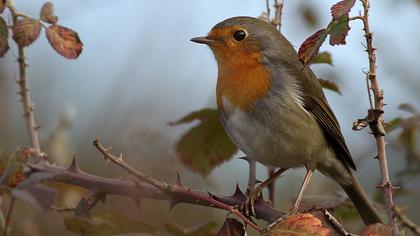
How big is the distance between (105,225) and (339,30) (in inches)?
32.6

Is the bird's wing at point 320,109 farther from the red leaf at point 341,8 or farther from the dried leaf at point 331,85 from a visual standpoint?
the red leaf at point 341,8

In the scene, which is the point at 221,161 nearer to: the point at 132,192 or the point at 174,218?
the point at 132,192

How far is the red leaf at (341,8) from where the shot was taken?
1.54 metres

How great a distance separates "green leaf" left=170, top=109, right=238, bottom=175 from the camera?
249 centimetres

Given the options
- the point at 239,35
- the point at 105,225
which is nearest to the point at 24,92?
the point at 105,225

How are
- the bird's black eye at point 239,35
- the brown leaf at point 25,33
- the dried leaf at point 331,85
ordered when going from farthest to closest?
the bird's black eye at point 239,35
the dried leaf at point 331,85
the brown leaf at point 25,33

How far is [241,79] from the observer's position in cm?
275

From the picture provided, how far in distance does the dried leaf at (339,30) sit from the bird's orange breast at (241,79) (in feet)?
3.63

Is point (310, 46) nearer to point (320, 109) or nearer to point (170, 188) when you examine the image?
point (170, 188)

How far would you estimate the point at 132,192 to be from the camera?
5.18 feet

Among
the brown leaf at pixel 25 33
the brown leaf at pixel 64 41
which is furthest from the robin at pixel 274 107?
the brown leaf at pixel 25 33

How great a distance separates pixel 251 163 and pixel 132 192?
869 mm

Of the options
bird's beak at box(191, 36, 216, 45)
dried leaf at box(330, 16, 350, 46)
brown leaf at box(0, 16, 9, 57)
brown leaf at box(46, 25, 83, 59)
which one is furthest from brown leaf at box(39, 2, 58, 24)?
bird's beak at box(191, 36, 216, 45)

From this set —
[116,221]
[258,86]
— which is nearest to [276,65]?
[258,86]
